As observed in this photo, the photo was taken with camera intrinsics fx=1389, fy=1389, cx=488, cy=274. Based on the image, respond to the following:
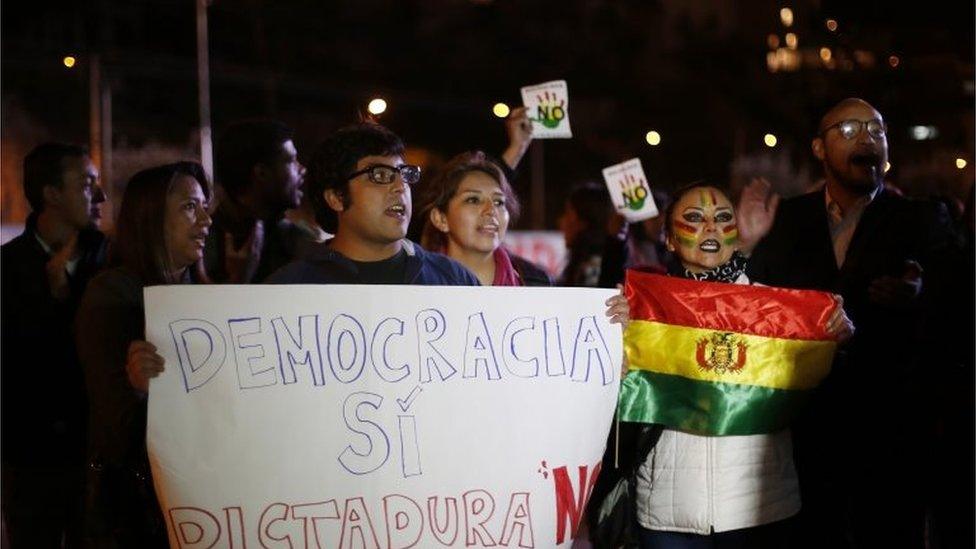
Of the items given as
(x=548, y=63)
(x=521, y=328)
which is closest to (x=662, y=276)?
(x=521, y=328)

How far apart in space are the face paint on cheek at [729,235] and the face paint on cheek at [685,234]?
9cm

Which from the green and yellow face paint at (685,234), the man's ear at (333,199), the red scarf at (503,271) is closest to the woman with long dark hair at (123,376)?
the man's ear at (333,199)

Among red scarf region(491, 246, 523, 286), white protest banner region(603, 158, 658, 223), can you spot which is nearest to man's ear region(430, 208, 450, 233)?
red scarf region(491, 246, 523, 286)

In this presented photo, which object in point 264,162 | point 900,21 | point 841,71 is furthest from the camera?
point 841,71

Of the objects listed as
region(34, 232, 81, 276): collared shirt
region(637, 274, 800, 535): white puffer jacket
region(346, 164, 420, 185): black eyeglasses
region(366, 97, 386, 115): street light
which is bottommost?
region(637, 274, 800, 535): white puffer jacket

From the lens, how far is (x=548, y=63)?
31.4m

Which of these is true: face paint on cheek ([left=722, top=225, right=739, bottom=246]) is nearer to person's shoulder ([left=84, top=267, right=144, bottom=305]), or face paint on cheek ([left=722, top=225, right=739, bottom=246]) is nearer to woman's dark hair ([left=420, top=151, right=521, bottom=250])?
woman's dark hair ([left=420, top=151, right=521, bottom=250])

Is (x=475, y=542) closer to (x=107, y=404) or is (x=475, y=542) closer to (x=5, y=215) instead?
(x=107, y=404)

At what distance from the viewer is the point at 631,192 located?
830cm

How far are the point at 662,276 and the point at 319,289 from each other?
3.65ft

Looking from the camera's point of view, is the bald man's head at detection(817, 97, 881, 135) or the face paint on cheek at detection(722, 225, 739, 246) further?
the bald man's head at detection(817, 97, 881, 135)

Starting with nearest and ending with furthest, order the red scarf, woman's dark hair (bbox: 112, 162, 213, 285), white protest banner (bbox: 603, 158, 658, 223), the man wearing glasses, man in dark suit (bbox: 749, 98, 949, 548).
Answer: the man wearing glasses, woman's dark hair (bbox: 112, 162, 213, 285), the red scarf, man in dark suit (bbox: 749, 98, 949, 548), white protest banner (bbox: 603, 158, 658, 223)

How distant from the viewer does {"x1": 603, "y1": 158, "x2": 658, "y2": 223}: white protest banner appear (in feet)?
27.0

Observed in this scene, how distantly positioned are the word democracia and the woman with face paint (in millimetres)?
500
